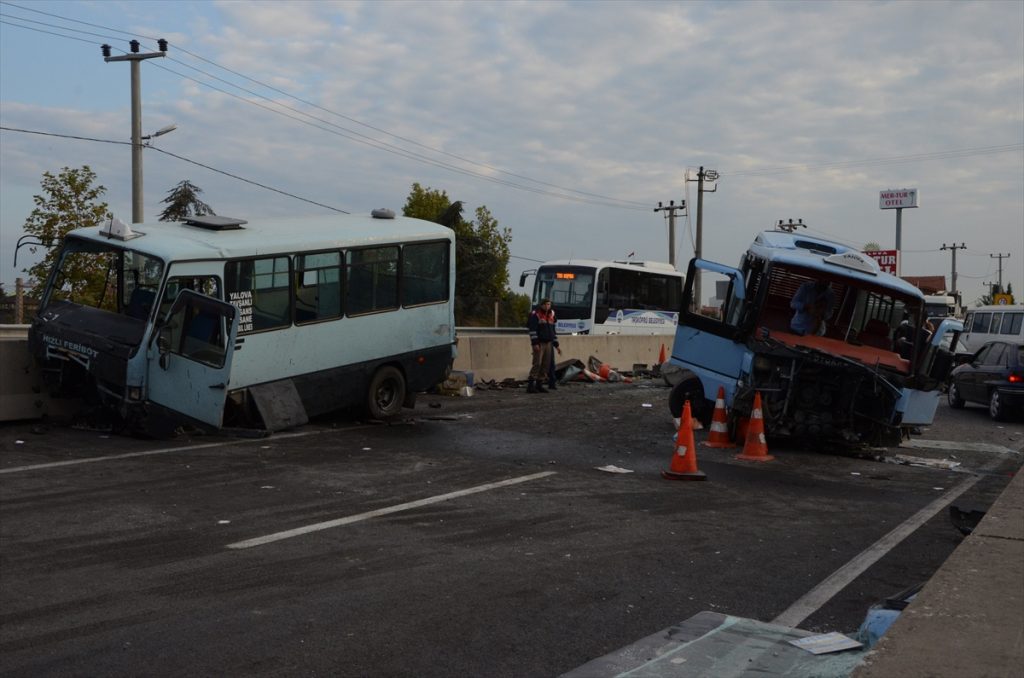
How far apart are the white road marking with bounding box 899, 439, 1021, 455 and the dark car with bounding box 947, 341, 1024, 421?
3400mm

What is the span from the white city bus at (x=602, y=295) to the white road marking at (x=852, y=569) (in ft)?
71.3

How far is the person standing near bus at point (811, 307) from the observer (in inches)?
570

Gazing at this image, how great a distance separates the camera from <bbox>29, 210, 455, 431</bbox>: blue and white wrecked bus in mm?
12312

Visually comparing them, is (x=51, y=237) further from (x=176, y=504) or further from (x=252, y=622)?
(x=252, y=622)

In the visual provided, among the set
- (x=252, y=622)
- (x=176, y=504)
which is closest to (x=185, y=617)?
(x=252, y=622)

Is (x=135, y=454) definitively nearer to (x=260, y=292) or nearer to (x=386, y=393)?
(x=260, y=292)

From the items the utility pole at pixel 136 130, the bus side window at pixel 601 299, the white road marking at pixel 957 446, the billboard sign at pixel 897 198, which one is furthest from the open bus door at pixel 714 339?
the billboard sign at pixel 897 198

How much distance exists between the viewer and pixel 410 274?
15672 millimetres

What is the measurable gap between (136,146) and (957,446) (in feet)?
86.8

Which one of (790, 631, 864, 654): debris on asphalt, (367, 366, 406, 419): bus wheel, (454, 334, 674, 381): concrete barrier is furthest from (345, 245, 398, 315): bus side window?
(790, 631, 864, 654): debris on asphalt

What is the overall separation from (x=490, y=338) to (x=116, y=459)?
12756 millimetres

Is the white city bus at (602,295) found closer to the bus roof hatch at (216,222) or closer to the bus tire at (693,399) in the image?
the bus tire at (693,399)

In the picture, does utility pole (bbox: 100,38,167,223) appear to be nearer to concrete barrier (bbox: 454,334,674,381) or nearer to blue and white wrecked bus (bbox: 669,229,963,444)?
concrete barrier (bbox: 454,334,674,381)

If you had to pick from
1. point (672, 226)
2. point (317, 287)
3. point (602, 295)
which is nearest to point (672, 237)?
point (672, 226)
